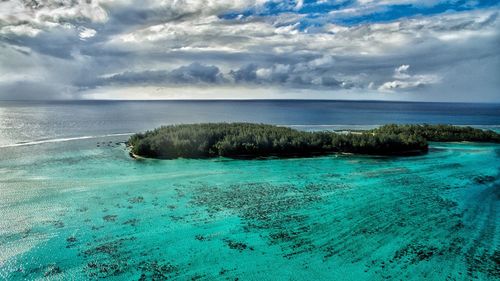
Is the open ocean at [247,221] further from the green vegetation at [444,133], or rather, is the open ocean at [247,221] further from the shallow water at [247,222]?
the green vegetation at [444,133]

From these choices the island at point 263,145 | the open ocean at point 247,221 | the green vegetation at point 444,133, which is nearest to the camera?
the open ocean at point 247,221

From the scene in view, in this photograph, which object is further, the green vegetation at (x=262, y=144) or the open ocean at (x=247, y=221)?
the green vegetation at (x=262, y=144)

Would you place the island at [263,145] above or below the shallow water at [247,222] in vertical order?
above

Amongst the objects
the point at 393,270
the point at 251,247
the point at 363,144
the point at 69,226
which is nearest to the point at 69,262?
the point at 69,226

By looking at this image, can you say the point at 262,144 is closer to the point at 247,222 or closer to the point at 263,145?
the point at 263,145

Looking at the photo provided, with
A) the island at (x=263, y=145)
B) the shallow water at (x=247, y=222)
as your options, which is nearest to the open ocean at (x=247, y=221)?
the shallow water at (x=247, y=222)

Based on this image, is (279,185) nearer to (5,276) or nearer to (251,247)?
(251,247)

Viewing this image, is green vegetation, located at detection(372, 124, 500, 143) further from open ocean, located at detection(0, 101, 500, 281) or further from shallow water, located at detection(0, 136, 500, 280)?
shallow water, located at detection(0, 136, 500, 280)
